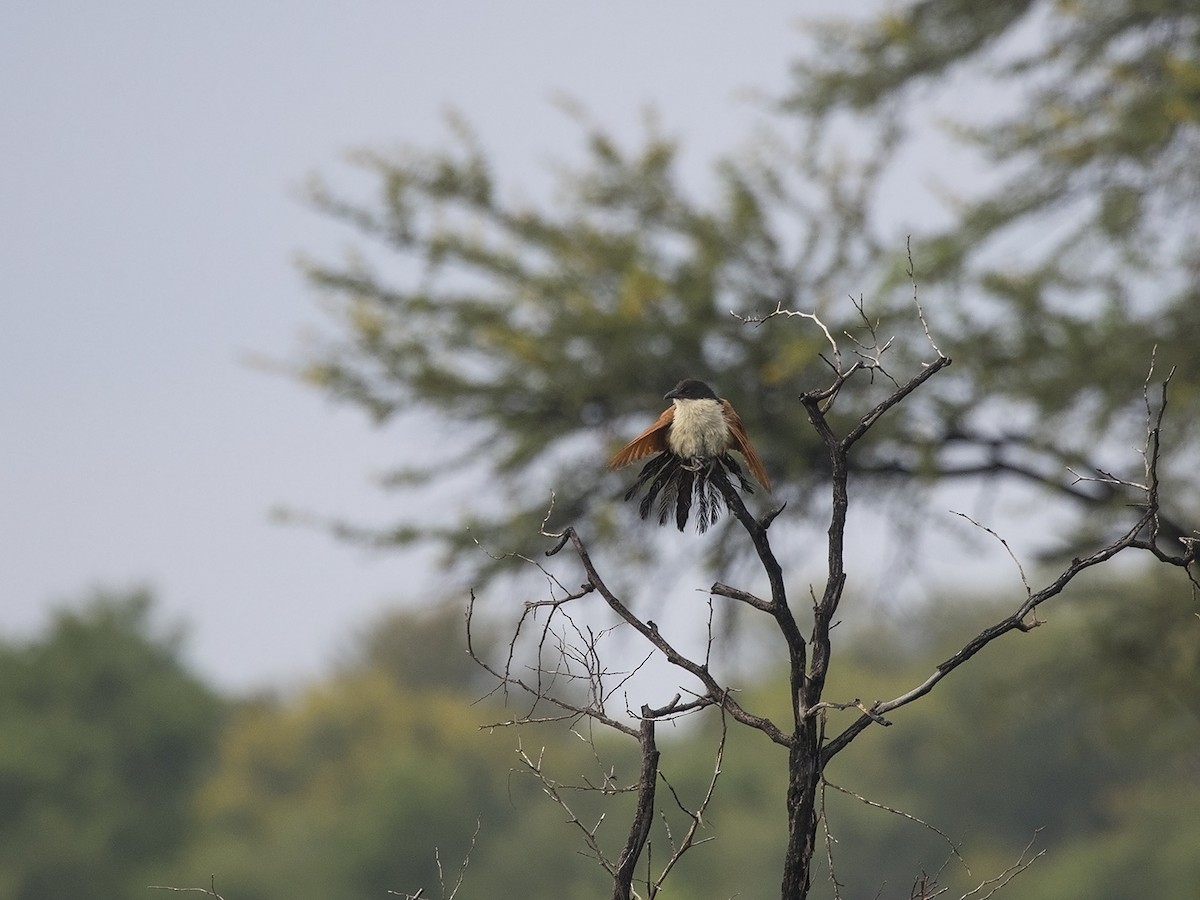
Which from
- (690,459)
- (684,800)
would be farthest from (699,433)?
(684,800)

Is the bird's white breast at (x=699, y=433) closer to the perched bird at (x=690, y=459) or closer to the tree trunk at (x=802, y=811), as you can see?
the perched bird at (x=690, y=459)

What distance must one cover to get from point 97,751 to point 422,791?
9.40 metres

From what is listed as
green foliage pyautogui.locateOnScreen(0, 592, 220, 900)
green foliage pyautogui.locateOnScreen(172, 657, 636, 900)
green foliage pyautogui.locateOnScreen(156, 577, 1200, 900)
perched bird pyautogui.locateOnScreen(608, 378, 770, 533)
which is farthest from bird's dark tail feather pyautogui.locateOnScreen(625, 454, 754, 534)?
green foliage pyautogui.locateOnScreen(0, 592, 220, 900)

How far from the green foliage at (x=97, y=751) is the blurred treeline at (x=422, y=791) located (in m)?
0.06

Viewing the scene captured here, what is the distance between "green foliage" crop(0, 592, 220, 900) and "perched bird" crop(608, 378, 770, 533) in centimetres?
3896

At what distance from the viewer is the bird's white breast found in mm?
3191

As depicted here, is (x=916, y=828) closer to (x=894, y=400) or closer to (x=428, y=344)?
(x=428, y=344)

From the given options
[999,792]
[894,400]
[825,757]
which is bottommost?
[825,757]

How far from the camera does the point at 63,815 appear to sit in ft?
131

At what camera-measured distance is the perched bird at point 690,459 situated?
318 cm

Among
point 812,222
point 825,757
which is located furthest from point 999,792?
point 825,757

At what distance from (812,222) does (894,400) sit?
8.82m

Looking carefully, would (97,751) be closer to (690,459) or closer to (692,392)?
(692,392)

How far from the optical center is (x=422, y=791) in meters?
43.0
